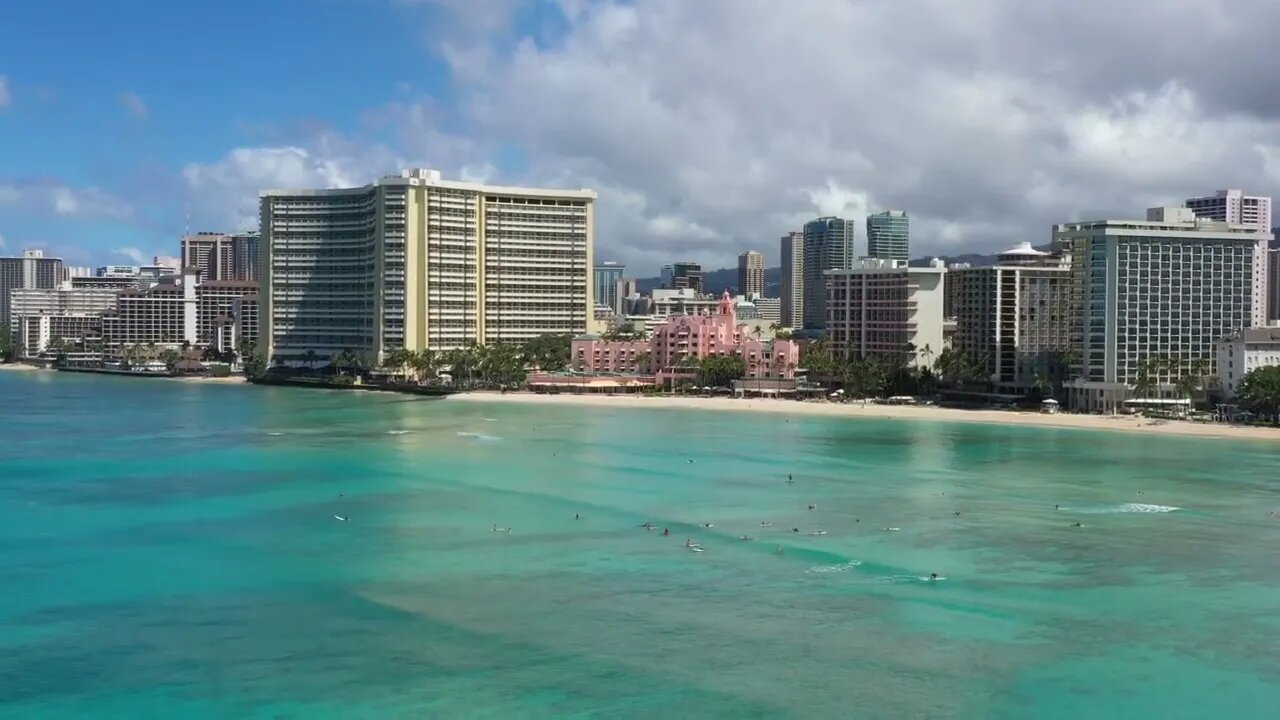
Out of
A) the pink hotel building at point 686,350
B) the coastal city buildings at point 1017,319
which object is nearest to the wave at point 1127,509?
the coastal city buildings at point 1017,319

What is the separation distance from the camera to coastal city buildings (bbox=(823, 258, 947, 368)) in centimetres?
12231

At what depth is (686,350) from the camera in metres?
130

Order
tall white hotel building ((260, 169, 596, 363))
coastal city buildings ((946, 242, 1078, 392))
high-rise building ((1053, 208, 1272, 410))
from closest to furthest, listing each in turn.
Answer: high-rise building ((1053, 208, 1272, 410)), coastal city buildings ((946, 242, 1078, 392)), tall white hotel building ((260, 169, 596, 363))

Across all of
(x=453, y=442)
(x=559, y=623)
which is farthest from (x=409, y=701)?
(x=453, y=442)

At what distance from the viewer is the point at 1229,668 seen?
31.1 m

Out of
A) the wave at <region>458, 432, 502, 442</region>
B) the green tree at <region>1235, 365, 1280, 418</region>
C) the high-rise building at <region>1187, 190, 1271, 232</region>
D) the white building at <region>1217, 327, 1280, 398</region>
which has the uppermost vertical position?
the high-rise building at <region>1187, 190, 1271, 232</region>

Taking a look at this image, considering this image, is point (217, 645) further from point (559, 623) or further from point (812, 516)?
point (812, 516)

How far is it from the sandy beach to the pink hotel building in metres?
10.9

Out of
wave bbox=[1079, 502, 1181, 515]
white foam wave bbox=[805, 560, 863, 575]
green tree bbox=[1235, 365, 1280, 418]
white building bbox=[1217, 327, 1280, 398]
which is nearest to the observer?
white foam wave bbox=[805, 560, 863, 575]

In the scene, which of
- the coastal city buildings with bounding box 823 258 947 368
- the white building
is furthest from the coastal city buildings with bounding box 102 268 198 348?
the white building

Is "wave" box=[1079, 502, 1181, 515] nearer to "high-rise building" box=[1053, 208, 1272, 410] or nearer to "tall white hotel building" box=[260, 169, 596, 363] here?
"high-rise building" box=[1053, 208, 1272, 410]

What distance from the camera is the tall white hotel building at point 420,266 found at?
138125 millimetres

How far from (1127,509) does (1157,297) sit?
50.4 meters

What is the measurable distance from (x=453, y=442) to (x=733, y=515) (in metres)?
30.2
